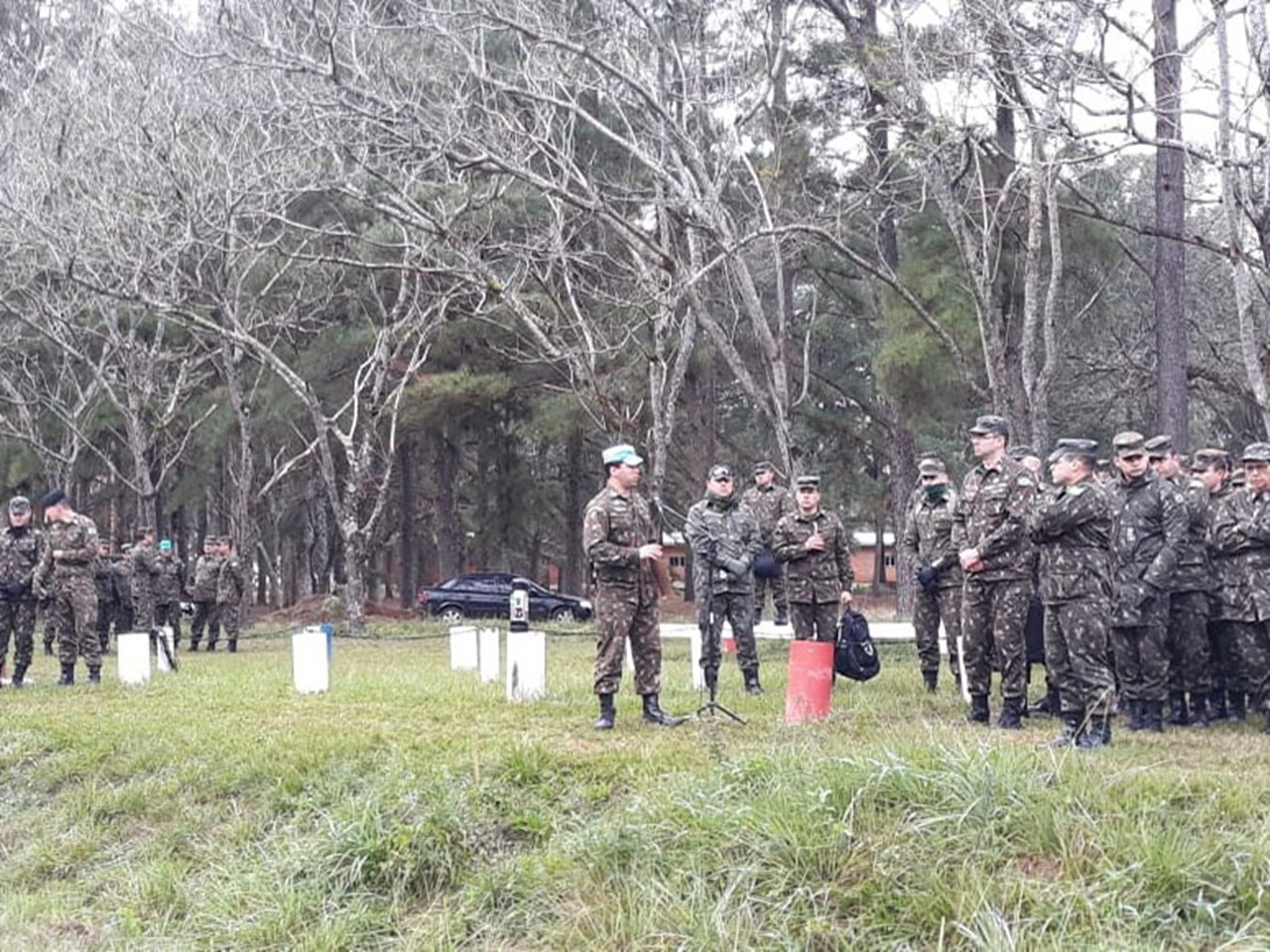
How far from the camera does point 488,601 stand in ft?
104

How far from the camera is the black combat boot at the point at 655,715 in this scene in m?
8.90

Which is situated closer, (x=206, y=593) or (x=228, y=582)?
(x=206, y=593)

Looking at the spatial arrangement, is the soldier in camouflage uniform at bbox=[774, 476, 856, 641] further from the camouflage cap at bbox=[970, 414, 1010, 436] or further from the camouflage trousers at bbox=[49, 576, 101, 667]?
the camouflage trousers at bbox=[49, 576, 101, 667]

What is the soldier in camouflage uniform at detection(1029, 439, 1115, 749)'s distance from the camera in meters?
7.73

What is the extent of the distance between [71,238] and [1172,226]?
667 inches

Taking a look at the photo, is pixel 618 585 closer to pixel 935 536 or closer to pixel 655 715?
pixel 655 715

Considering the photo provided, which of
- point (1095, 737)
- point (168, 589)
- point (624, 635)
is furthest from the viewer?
point (168, 589)

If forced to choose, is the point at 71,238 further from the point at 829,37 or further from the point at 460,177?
the point at 829,37

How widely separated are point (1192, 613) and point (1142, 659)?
2.25ft

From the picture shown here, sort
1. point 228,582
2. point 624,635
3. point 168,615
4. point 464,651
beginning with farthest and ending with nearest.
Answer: point 168,615, point 228,582, point 464,651, point 624,635

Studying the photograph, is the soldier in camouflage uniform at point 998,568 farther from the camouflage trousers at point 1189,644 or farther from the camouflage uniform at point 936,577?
the camouflage uniform at point 936,577

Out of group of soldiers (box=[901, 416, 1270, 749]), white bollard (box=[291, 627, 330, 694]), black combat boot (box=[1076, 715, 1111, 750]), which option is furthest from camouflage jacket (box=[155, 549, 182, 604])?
black combat boot (box=[1076, 715, 1111, 750])

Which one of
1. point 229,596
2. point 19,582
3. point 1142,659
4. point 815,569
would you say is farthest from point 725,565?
point 229,596

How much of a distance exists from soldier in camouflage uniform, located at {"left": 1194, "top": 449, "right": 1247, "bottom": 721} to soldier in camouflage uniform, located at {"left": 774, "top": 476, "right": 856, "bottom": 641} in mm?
2805
